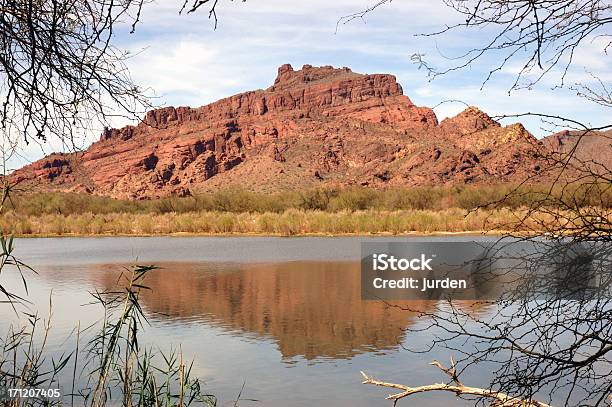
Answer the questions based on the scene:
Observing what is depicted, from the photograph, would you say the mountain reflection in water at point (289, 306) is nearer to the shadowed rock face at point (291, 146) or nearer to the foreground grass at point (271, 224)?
the foreground grass at point (271, 224)

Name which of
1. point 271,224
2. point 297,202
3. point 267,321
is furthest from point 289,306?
point 297,202

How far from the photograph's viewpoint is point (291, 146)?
92438 mm

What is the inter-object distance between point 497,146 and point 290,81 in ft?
425

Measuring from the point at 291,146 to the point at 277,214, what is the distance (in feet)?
202

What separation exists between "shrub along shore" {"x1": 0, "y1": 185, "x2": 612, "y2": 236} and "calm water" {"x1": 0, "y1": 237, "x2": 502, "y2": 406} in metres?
7.11

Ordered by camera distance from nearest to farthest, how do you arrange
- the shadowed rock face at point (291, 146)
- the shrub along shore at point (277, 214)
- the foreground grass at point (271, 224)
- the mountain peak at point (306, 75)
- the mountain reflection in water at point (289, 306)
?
1. the mountain reflection in water at point (289, 306)
2. the foreground grass at point (271, 224)
3. the shrub along shore at point (277, 214)
4. the shadowed rock face at point (291, 146)
5. the mountain peak at point (306, 75)

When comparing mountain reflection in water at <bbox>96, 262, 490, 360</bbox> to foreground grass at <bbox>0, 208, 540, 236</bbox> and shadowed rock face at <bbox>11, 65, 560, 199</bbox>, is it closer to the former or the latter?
foreground grass at <bbox>0, 208, 540, 236</bbox>

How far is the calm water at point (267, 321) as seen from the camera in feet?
21.3

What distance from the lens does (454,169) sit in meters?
57.8

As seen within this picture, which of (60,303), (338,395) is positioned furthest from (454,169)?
(338,395)

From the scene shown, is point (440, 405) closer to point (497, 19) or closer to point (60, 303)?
point (497, 19)

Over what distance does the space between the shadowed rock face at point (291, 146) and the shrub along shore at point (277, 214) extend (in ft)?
58.6

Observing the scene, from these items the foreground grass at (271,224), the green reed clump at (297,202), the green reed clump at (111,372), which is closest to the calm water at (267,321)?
the green reed clump at (111,372)

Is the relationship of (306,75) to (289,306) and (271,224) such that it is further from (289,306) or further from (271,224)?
(289,306)
